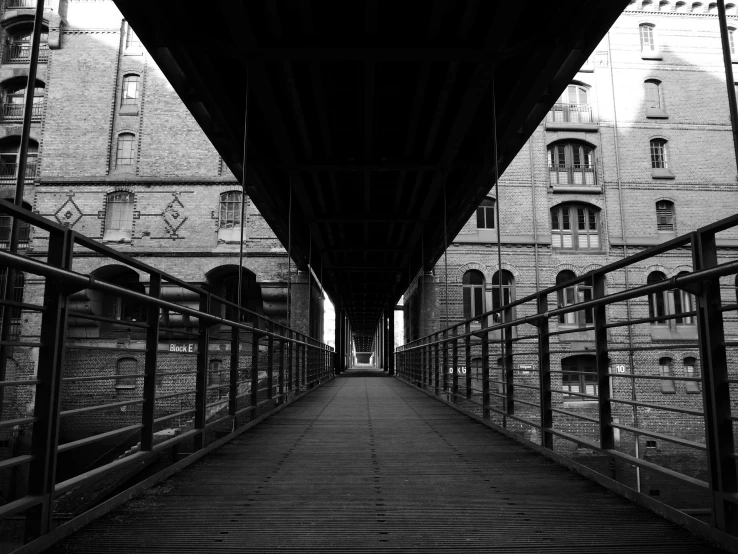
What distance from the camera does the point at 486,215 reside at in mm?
19547

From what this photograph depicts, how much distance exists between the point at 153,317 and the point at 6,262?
1387 mm

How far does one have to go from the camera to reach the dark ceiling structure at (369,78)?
4.55m

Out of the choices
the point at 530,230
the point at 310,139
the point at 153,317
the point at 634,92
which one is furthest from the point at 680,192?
the point at 153,317

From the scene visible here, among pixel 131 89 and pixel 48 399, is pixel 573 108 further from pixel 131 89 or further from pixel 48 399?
pixel 48 399

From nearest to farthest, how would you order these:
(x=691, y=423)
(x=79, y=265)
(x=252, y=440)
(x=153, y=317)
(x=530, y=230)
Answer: (x=153, y=317) < (x=252, y=440) < (x=691, y=423) < (x=530, y=230) < (x=79, y=265)

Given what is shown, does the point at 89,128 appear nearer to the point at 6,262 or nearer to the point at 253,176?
the point at 253,176

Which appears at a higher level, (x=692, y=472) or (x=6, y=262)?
(x=6, y=262)

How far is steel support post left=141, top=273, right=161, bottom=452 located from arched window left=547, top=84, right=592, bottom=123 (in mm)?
18432

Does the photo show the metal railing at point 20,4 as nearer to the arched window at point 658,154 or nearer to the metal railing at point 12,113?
the metal railing at point 12,113

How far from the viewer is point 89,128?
818 inches

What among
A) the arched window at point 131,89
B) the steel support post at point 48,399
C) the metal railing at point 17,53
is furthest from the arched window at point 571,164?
the steel support post at point 48,399

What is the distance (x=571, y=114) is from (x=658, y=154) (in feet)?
10.3

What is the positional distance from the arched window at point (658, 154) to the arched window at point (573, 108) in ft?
7.65

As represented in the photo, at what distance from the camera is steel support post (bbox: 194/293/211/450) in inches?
145
